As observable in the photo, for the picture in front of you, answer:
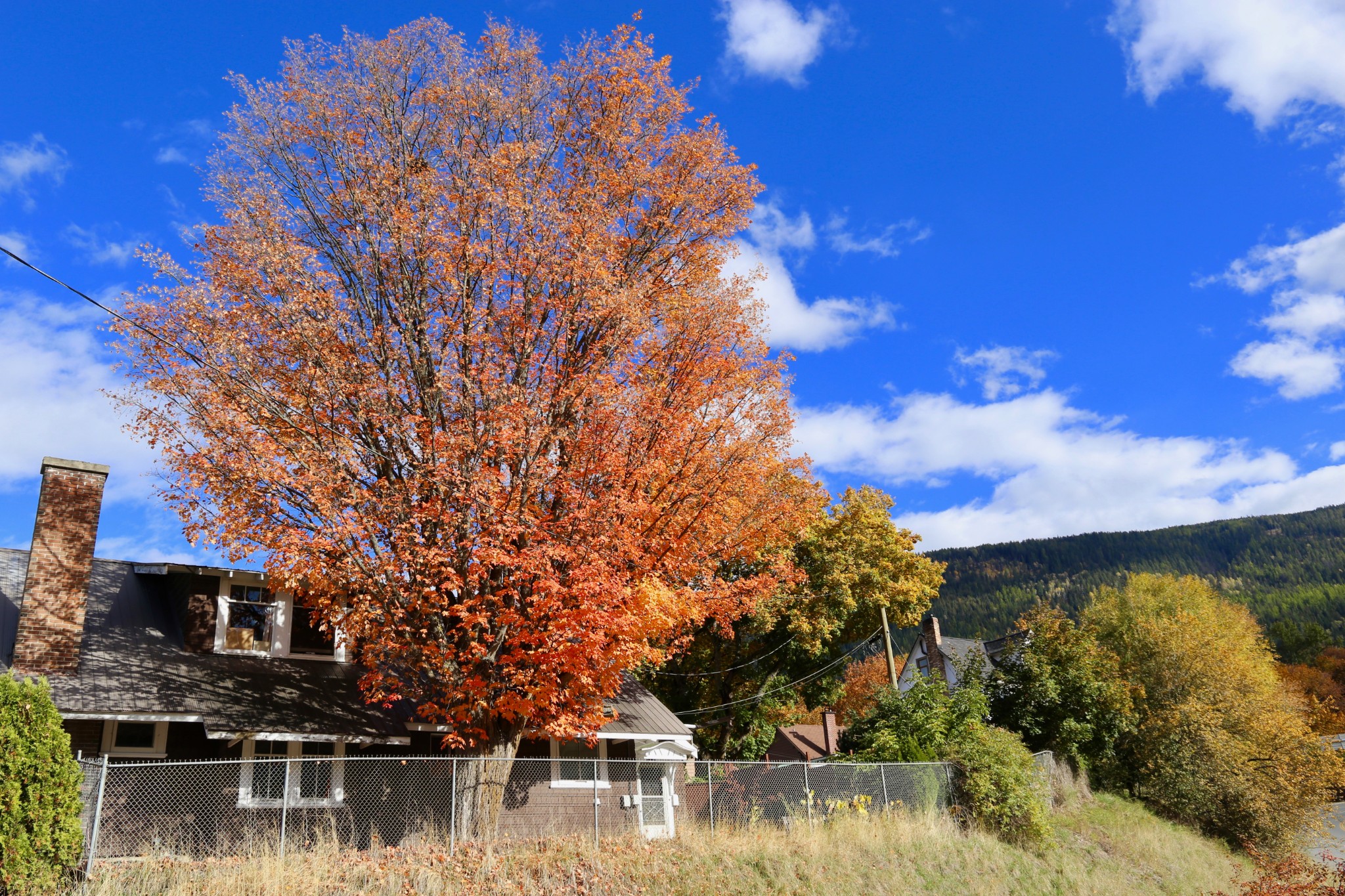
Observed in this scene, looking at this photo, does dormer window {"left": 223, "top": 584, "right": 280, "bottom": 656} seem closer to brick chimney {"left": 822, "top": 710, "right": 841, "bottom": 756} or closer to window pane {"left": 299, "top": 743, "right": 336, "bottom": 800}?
window pane {"left": 299, "top": 743, "right": 336, "bottom": 800}

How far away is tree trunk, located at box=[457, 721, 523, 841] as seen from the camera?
564 inches

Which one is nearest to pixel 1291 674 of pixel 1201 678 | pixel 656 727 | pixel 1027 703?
pixel 1201 678

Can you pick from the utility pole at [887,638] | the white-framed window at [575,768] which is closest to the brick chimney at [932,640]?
the utility pole at [887,638]

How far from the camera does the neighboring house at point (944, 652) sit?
105ft

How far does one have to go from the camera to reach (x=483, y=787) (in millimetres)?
14727

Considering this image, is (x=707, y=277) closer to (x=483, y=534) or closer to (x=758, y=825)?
(x=483, y=534)

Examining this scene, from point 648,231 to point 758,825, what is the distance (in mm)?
11799

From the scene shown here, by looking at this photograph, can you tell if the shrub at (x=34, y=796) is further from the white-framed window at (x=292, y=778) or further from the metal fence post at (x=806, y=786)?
the metal fence post at (x=806, y=786)

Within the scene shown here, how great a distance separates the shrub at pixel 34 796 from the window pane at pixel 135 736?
570 centimetres

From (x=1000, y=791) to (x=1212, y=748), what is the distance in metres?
14.3

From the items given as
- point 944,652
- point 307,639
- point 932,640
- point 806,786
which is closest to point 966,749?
point 806,786

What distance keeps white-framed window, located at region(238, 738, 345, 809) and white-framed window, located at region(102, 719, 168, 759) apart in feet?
4.77

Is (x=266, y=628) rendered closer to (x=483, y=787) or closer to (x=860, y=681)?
(x=483, y=787)

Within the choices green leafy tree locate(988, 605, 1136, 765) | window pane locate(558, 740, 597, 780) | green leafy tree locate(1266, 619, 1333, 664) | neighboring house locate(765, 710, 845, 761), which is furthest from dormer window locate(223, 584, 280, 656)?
green leafy tree locate(1266, 619, 1333, 664)
